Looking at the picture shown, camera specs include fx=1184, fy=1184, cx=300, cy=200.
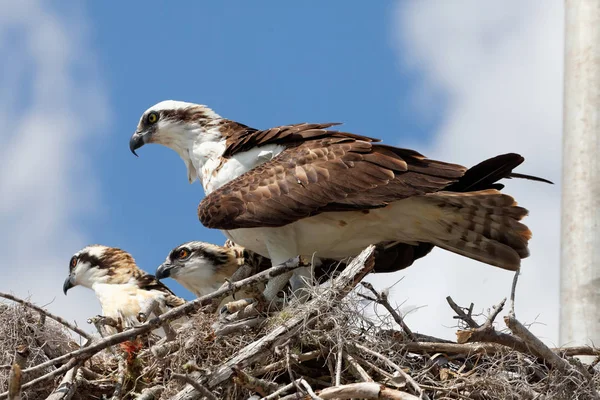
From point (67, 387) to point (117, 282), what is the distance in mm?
1915

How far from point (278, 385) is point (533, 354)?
1.57 meters

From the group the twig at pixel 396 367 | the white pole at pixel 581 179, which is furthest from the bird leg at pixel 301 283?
the white pole at pixel 581 179

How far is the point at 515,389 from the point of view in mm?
7090

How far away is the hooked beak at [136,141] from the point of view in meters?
9.13

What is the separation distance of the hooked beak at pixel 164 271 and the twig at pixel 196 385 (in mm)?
2390

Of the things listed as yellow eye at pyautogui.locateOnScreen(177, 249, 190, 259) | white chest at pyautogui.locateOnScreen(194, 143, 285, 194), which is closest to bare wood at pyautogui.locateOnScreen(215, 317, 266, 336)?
white chest at pyautogui.locateOnScreen(194, 143, 285, 194)

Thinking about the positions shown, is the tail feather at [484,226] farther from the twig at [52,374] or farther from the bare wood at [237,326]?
the twig at [52,374]

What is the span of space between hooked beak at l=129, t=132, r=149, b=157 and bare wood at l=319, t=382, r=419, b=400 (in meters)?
3.35

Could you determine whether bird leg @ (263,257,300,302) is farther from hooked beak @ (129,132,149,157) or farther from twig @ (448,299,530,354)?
hooked beak @ (129,132,149,157)

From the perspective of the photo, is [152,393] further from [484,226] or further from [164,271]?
[484,226]

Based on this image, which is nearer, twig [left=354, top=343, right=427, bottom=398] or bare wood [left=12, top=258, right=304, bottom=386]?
twig [left=354, top=343, right=427, bottom=398]

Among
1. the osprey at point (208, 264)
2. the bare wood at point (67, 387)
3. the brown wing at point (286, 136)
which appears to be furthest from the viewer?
the osprey at point (208, 264)

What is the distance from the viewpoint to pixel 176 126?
902 centimetres

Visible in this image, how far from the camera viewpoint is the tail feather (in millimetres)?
8055
